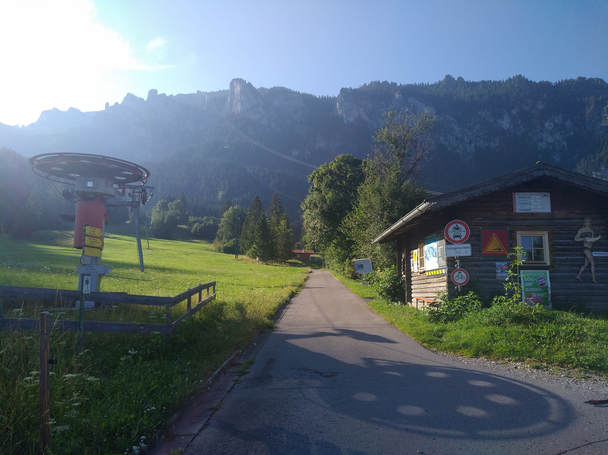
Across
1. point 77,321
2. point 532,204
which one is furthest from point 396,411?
point 532,204

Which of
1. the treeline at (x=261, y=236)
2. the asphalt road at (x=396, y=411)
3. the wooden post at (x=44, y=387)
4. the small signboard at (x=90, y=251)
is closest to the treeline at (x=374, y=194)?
the asphalt road at (x=396, y=411)

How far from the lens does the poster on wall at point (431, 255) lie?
11773 millimetres

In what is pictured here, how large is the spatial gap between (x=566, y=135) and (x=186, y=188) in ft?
433

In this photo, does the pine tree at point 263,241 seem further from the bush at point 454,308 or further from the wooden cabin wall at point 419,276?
the bush at point 454,308

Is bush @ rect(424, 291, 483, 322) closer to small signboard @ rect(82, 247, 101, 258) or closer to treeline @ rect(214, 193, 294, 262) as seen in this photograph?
small signboard @ rect(82, 247, 101, 258)

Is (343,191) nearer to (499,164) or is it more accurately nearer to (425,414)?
(425,414)

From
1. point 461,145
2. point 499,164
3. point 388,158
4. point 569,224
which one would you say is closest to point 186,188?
point 461,145

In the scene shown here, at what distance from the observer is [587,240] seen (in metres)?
10.4

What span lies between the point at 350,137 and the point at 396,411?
163680 millimetres

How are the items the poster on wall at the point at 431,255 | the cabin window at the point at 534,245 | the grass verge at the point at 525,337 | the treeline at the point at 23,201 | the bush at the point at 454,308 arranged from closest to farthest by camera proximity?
the grass verge at the point at 525,337 < the bush at the point at 454,308 < the cabin window at the point at 534,245 < the poster on wall at the point at 431,255 < the treeline at the point at 23,201

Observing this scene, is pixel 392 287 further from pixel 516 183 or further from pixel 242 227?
pixel 242 227

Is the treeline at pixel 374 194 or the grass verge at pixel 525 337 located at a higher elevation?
the treeline at pixel 374 194

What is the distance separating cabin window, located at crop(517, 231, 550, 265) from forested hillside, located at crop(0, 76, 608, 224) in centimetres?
5631

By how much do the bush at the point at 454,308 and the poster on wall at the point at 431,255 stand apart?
4.98 ft
